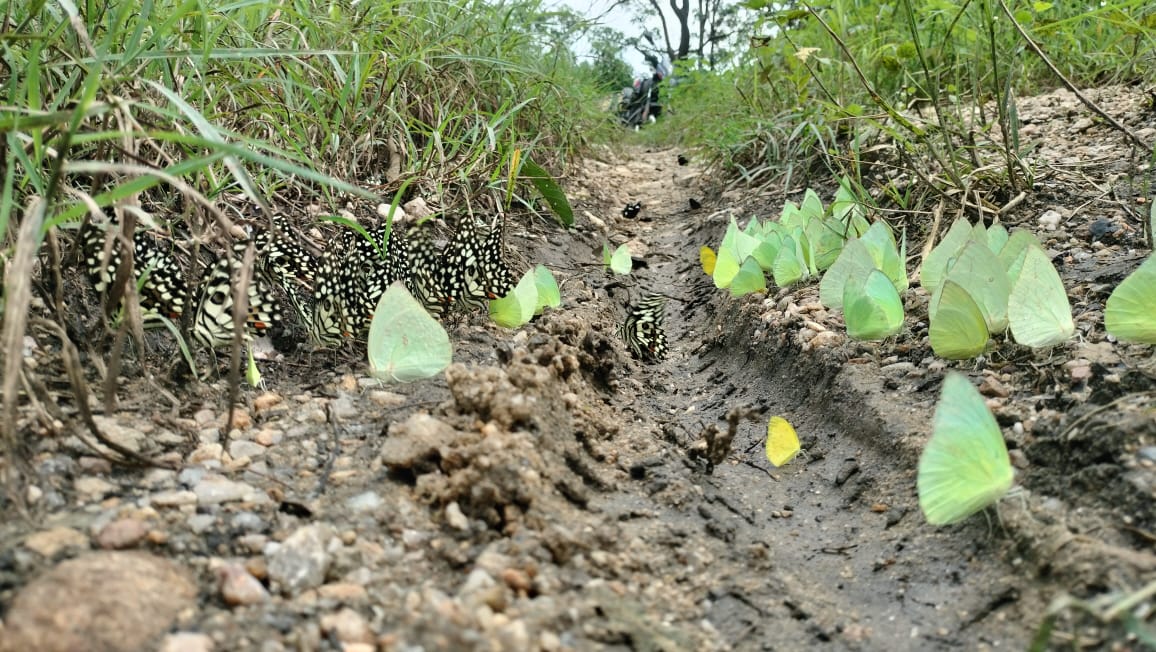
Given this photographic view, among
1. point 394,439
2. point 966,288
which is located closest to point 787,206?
point 966,288

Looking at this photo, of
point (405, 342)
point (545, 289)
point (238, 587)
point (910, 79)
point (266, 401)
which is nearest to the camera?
point (238, 587)

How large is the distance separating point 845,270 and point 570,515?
141 centimetres

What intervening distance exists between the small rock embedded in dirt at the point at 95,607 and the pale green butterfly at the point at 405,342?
93cm

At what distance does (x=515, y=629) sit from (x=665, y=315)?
2.78 meters

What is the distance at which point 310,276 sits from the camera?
2.60 m

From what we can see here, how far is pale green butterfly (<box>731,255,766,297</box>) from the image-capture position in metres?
3.22

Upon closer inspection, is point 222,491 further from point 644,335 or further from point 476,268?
point 644,335

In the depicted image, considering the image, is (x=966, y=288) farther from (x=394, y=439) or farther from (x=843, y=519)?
(x=394, y=439)

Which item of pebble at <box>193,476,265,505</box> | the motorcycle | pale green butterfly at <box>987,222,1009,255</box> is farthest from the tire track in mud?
the motorcycle

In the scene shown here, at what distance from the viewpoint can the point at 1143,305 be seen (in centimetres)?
173

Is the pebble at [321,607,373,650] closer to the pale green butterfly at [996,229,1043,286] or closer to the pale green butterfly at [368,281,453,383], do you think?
the pale green butterfly at [368,281,453,383]

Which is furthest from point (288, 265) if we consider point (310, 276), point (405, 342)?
point (405, 342)

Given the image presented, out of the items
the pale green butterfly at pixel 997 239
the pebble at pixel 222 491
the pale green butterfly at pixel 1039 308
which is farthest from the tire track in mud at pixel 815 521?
the pebble at pixel 222 491

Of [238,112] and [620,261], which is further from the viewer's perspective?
[620,261]
